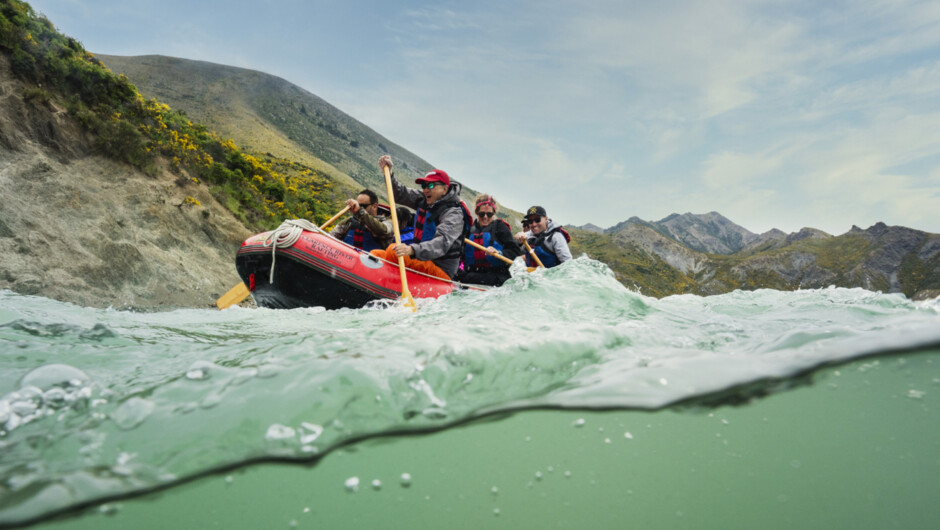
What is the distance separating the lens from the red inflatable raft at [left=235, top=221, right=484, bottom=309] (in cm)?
585

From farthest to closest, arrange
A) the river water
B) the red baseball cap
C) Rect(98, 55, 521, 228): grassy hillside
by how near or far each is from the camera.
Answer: Rect(98, 55, 521, 228): grassy hillside, the red baseball cap, the river water

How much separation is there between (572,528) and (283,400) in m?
1.57

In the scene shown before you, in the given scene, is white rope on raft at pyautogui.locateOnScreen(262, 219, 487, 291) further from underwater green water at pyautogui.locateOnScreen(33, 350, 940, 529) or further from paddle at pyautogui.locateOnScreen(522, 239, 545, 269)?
paddle at pyautogui.locateOnScreen(522, 239, 545, 269)

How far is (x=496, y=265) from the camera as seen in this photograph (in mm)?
8539

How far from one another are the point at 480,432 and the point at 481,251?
6.41 m

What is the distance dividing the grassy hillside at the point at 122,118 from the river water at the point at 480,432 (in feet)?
34.2

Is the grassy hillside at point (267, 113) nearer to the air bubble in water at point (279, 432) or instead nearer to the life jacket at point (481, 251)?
the life jacket at point (481, 251)

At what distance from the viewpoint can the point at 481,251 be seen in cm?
866

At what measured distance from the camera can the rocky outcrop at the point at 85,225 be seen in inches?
321

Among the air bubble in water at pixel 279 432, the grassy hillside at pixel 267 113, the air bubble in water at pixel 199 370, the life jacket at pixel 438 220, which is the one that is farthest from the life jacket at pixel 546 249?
the grassy hillside at pixel 267 113

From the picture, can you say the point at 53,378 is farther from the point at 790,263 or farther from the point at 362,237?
the point at 790,263

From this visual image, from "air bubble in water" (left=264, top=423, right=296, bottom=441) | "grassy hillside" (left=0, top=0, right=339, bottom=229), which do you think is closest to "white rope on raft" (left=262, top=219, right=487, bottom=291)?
"air bubble in water" (left=264, top=423, right=296, bottom=441)

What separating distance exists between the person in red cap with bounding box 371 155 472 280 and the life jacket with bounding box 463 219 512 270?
1549 mm

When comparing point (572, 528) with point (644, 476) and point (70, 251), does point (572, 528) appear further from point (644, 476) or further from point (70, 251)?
point (70, 251)
